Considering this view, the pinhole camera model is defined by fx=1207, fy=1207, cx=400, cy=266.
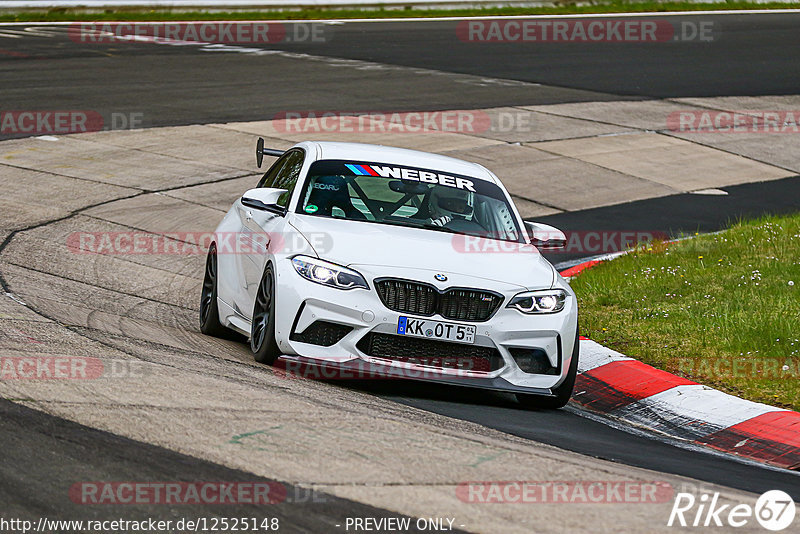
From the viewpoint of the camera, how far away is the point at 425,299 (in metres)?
7.47

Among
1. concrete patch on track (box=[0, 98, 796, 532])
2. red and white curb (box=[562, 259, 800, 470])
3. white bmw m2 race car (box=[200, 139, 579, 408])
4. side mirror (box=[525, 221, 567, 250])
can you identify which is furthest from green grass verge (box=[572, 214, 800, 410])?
concrete patch on track (box=[0, 98, 796, 532])

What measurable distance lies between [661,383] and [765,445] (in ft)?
3.88

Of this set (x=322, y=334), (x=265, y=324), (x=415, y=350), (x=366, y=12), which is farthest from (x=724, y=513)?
(x=366, y=12)

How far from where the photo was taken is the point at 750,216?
620 inches

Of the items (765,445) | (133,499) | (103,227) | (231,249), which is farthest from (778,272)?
(133,499)

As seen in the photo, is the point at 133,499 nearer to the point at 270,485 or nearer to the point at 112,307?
the point at 270,485

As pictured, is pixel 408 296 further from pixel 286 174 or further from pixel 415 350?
pixel 286 174

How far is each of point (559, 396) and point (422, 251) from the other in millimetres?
1317

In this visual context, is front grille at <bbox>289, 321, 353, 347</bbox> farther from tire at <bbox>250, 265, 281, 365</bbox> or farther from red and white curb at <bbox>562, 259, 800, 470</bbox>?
red and white curb at <bbox>562, 259, 800, 470</bbox>

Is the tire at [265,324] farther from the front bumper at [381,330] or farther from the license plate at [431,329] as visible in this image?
the license plate at [431,329]

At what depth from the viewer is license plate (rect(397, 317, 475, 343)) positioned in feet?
24.2

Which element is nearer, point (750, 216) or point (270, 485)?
point (270, 485)

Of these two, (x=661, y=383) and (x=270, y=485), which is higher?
(x=270, y=485)

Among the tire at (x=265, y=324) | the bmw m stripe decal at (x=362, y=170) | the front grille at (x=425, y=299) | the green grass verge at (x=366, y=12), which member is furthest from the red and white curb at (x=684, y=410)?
the green grass verge at (x=366, y=12)
